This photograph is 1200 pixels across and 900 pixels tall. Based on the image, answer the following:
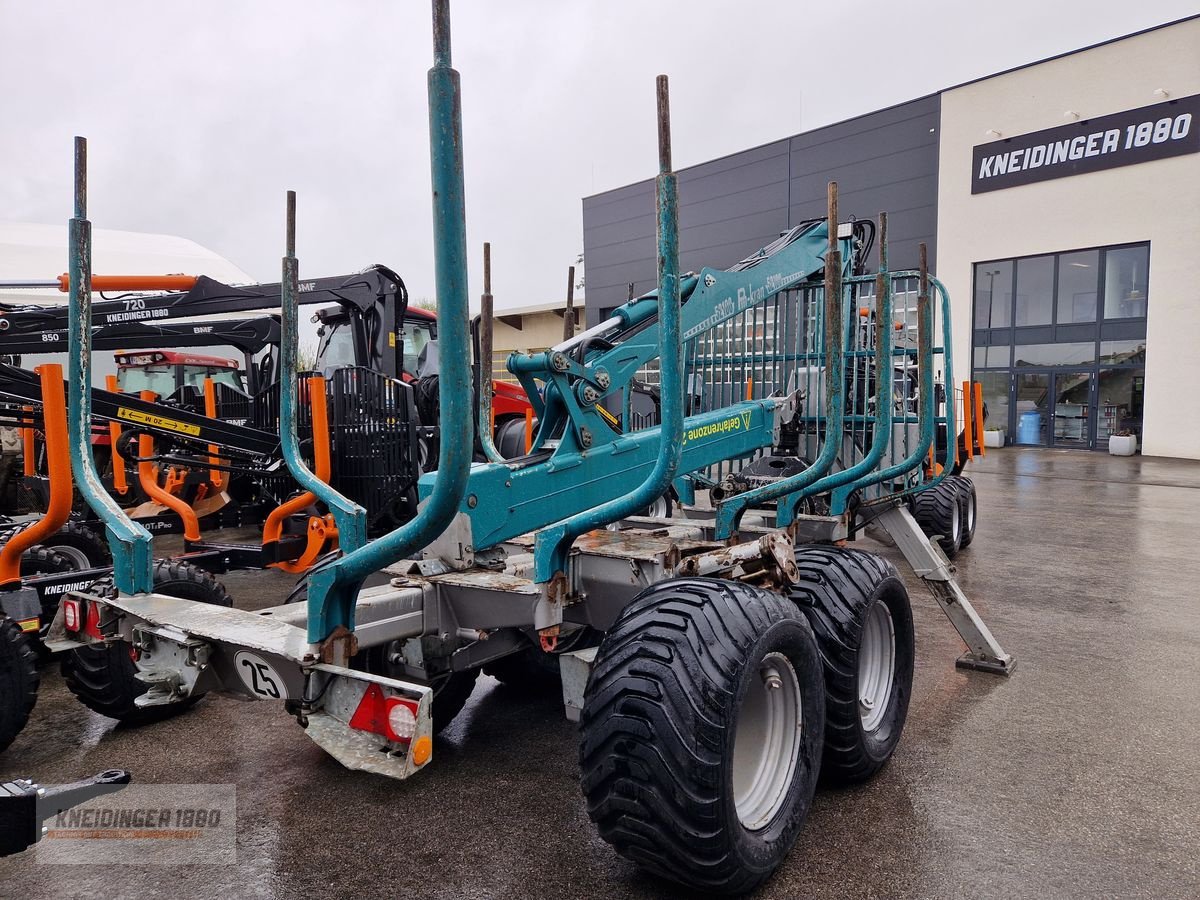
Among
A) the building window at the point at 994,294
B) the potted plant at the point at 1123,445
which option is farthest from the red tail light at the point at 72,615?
the building window at the point at 994,294

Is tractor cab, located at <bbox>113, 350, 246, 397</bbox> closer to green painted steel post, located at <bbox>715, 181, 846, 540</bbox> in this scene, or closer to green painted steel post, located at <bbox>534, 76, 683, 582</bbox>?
green painted steel post, located at <bbox>715, 181, 846, 540</bbox>

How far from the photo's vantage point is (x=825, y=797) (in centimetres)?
332

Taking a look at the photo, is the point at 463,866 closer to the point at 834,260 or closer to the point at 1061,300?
the point at 834,260

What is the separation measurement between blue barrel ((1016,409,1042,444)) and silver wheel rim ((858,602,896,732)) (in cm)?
2167

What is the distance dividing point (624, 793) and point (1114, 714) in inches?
118

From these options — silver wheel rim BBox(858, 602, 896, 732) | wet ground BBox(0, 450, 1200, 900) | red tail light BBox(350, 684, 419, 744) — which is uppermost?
red tail light BBox(350, 684, 419, 744)

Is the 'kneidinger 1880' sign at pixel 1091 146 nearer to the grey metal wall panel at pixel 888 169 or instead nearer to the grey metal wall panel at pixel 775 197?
the grey metal wall panel at pixel 888 169

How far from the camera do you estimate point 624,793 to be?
2.42 meters

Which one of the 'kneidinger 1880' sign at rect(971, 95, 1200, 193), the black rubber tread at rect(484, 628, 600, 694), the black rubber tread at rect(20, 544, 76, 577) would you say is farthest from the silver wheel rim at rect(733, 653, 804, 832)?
the 'kneidinger 1880' sign at rect(971, 95, 1200, 193)

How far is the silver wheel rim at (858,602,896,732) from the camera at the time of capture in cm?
360

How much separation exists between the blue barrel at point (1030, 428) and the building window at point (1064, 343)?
24 millimetres

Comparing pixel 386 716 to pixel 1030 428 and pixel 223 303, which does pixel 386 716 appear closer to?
pixel 223 303

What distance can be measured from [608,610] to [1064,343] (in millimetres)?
22460

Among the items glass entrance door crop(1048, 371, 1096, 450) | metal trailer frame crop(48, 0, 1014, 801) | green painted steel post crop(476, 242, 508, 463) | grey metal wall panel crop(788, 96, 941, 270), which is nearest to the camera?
metal trailer frame crop(48, 0, 1014, 801)
